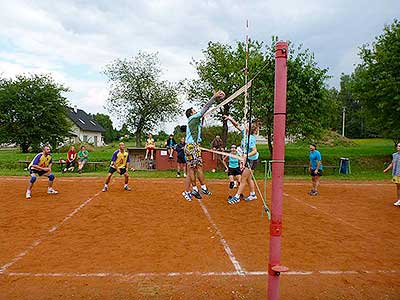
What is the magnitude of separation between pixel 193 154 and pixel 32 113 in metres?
34.9

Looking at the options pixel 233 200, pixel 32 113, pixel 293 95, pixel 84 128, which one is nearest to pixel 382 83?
pixel 293 95

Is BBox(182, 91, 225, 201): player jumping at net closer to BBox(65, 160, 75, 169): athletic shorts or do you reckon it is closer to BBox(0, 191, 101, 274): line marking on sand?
BBox(0, 191, 101, 274): line marking on sand

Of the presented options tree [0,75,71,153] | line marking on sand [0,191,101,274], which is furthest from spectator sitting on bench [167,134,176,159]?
tree [0,75,71,153]

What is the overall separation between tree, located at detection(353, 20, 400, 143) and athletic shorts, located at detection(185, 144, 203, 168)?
17074mm

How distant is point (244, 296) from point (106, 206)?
6.00 meters

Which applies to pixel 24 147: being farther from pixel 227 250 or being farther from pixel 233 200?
pixel 227 250

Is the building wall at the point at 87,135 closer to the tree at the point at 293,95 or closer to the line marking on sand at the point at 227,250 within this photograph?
the tree at the point at 293,95

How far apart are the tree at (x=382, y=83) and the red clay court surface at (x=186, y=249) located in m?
13.5

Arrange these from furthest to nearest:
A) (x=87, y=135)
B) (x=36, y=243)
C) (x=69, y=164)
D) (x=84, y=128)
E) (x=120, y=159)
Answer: (x=87, y=135), (x=84, y=128), (x=69, y=164), (x=120, y=159), (x=36, y=243)

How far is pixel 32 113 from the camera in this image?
37.9m

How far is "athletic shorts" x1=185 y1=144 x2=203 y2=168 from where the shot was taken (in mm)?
7812

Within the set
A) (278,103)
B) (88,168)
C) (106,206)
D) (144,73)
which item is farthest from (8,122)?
(278,103)

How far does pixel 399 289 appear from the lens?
4355 millimetres

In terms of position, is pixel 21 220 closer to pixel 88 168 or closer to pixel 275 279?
pixel 275 279
